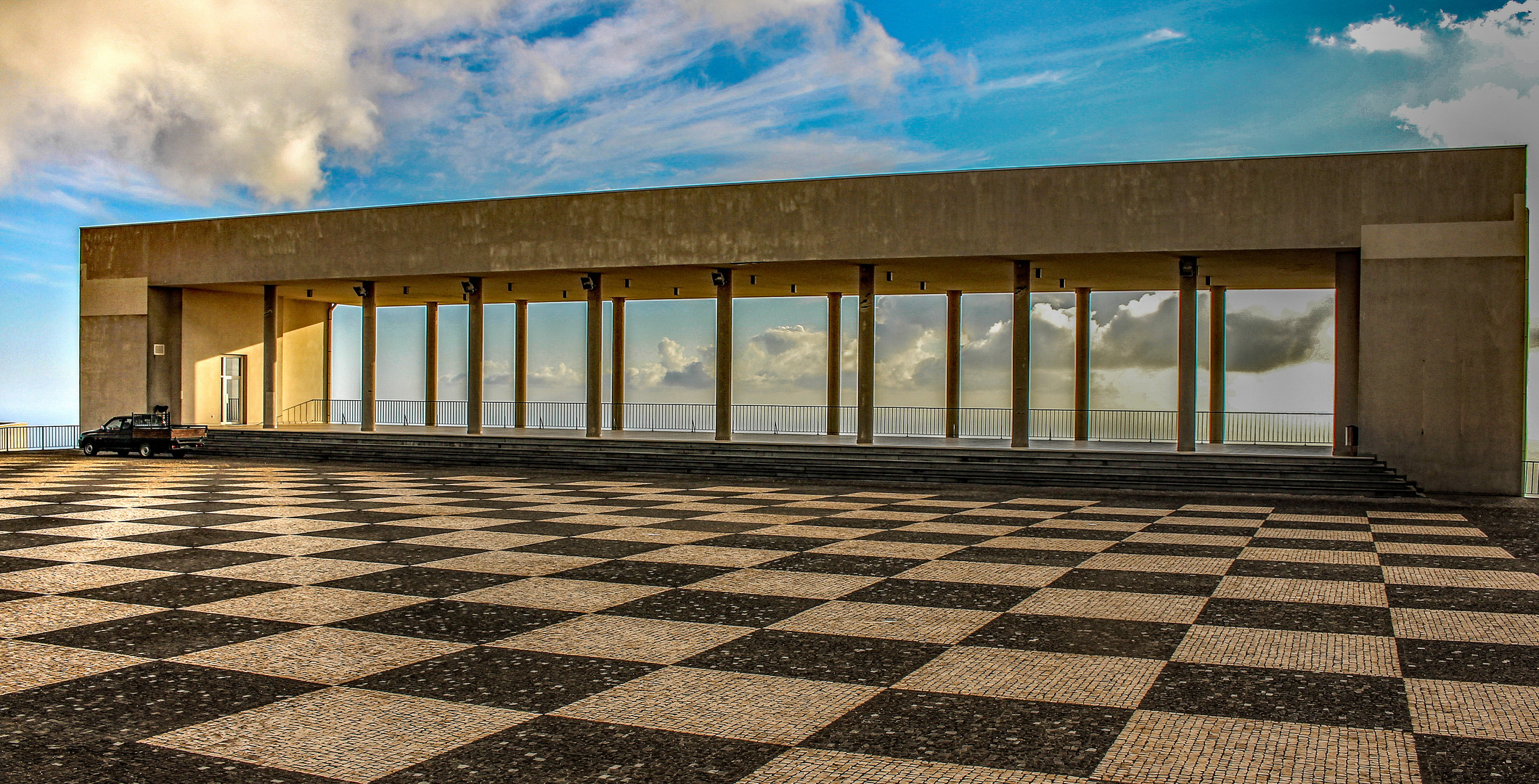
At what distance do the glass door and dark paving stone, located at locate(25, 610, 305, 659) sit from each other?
96.7 ft

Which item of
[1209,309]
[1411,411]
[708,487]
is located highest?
[1209,309]

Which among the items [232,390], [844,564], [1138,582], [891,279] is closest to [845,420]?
[891,279]

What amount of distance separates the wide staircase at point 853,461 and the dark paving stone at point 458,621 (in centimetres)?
1475

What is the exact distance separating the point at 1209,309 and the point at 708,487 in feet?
51.9

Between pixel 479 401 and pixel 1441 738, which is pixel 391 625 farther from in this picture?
pixel 479 401

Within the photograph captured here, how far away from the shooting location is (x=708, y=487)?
66.0ft

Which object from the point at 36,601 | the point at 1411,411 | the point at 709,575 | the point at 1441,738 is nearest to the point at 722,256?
the point at 1411,411

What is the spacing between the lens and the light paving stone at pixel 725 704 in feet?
17.0

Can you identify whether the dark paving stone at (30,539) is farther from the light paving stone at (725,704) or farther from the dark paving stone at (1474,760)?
the dark paving stone at (1474,760)

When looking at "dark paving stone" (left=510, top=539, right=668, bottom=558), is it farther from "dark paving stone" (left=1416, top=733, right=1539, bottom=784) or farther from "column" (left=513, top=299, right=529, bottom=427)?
"column" (left=513, top=299, right=529, bottom=427)

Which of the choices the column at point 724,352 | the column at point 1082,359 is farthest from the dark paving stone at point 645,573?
the column at point 1082,359

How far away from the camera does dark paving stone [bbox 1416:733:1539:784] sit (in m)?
4.59

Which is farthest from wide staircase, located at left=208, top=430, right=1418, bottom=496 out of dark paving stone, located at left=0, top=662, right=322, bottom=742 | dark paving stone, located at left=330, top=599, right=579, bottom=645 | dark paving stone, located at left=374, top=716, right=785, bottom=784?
dark paving stone, located at left=374, top=716, right=785, bottom=784

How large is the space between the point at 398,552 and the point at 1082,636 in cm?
683
